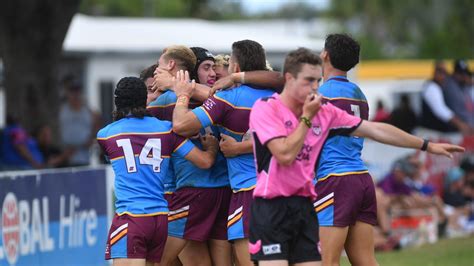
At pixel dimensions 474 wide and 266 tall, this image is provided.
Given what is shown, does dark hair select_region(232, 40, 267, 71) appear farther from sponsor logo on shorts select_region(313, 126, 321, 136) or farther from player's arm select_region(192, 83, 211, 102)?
sponsor logo on shorts select_region(313, 126, 321, 136)

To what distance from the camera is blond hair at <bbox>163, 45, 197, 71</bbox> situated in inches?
386

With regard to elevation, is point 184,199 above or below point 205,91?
below

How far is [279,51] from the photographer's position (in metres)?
25.3

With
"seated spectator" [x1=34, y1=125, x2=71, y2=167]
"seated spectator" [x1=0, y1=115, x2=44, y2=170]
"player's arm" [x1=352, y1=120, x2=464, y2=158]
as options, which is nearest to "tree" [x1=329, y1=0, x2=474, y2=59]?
"seated spectator" [x1=34, y1=125, x2=71, y2=167]

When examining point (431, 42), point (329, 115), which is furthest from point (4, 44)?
point (431, 42)

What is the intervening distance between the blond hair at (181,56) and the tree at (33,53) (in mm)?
9665

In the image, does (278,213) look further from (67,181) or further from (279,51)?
(279,51)

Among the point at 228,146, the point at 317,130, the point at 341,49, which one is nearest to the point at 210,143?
the point at 228,146

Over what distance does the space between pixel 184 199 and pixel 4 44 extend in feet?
33.1

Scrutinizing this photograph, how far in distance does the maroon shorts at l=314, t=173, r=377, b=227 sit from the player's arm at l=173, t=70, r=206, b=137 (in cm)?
126

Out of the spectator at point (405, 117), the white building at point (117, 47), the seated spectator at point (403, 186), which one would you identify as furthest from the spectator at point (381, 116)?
the white building at point (117, 47)

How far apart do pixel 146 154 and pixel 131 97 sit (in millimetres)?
485

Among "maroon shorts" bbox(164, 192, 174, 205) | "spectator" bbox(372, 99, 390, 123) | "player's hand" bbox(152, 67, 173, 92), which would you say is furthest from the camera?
"spectator" bbox(372, 99, 390, 123)

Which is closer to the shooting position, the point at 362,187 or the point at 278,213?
the point at 278,213
